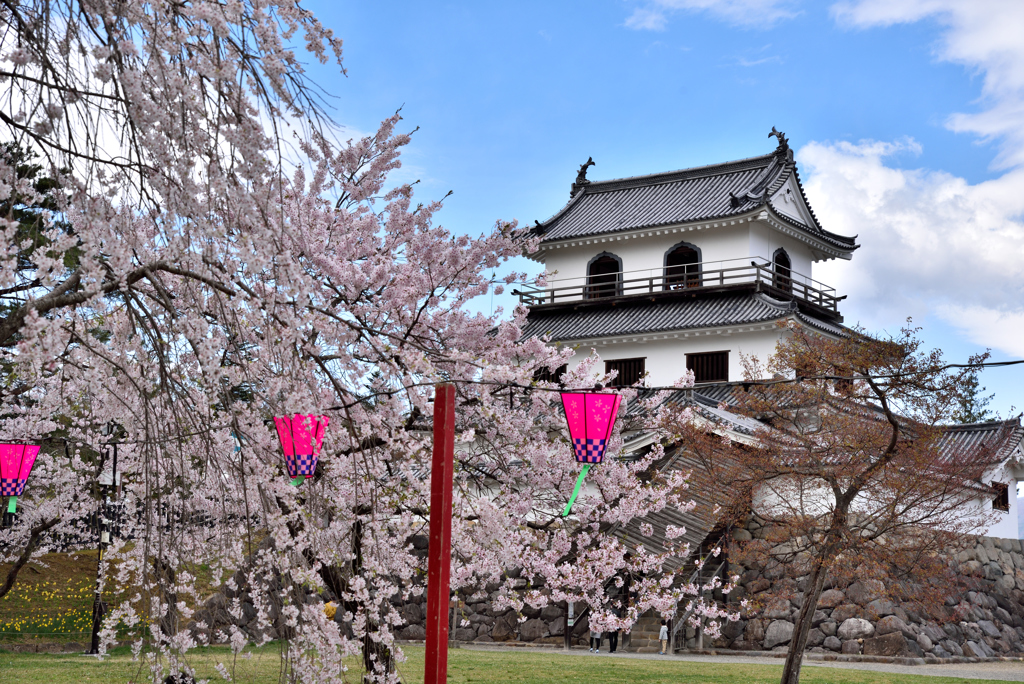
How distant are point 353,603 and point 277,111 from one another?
579 cm

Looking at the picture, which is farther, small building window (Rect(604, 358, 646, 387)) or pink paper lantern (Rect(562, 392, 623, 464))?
small building window (Rect(604, 358, 646, 387))

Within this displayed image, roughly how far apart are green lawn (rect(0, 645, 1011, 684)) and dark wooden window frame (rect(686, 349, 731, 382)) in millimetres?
11954

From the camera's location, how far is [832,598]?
1825cm

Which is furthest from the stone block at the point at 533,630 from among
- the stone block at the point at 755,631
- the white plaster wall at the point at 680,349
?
the white plaster wall at the point at 680,349

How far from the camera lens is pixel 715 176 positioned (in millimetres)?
30469

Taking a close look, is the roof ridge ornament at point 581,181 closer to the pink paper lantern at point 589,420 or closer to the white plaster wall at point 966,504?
the white plaster wall at point 966,504

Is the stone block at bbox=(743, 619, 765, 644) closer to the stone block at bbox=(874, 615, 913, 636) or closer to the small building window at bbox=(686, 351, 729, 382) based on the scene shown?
the stone block at bbox=(874, 615, 913, 636)

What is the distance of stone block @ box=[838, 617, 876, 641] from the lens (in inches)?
691

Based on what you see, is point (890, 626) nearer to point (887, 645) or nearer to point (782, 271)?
point (887, 645)

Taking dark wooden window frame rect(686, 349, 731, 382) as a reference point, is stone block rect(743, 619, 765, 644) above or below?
below

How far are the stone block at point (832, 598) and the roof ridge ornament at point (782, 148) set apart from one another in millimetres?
15562

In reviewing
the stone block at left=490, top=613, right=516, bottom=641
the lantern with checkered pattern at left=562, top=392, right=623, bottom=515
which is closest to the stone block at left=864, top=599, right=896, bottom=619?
the stone block at left=490, top=613, right=516, bottom=641

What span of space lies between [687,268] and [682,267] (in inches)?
7.9

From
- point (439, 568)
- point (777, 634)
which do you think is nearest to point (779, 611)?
point (777, 634)
